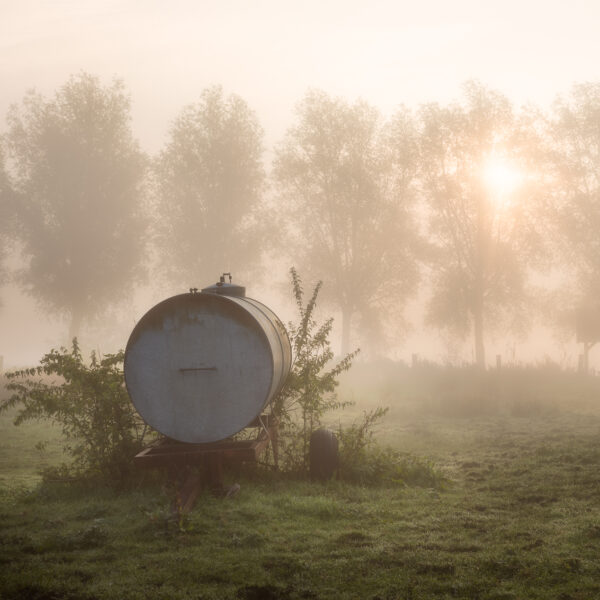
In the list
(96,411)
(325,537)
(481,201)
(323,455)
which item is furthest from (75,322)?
(325,537)

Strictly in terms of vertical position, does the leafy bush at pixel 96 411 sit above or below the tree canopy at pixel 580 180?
below

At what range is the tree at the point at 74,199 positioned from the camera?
32.1 metres

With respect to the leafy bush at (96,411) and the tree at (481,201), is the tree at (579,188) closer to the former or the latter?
the tree at (481,201)

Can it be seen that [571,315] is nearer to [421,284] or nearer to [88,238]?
[421,284]

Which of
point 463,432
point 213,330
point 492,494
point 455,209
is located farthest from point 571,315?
point 213,330

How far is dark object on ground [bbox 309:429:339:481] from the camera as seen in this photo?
9.90 meters

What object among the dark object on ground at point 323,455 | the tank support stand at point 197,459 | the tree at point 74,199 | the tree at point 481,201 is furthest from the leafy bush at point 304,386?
the tree at point 74,199

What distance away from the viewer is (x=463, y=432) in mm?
15250

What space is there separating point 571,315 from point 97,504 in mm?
25671

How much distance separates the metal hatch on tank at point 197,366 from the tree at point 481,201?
2255 centimetres

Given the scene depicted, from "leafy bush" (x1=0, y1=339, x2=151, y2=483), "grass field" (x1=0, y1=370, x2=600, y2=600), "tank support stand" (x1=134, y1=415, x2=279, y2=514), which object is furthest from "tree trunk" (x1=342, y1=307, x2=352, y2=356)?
"tank support stand" (x1=134, y1=415, x2=279, y2=514)

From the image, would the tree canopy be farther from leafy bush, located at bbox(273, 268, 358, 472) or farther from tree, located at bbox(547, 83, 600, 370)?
leafy bush, located at bbox(273, 268, 358, 472)

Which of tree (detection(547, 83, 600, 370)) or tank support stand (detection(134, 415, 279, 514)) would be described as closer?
tank support stand (detection(134, 415, 279, 514))

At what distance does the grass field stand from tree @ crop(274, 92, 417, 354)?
69.2ft
